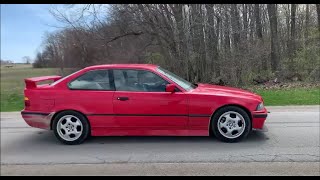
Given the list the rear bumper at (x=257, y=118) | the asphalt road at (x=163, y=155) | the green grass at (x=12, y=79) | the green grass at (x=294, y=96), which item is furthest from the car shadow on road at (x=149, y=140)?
the green grass at (x=294, y=96)

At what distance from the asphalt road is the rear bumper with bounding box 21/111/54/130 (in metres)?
0.33

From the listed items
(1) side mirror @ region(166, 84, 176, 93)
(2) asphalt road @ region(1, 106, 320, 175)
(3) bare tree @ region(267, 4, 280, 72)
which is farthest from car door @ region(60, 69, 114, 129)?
(3) bare tree @ region(267, 4, 280, 72)

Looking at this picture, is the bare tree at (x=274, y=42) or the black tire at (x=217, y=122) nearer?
the black tire at (x=217, y=122)

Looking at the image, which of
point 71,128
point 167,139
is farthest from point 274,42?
point 71,128

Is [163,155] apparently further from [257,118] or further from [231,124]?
[257,118]

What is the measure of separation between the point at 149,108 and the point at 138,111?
0.19 metres

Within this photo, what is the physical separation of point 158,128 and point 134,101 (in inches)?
24.0

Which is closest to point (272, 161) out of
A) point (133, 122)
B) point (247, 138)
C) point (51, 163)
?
point (247, 138)

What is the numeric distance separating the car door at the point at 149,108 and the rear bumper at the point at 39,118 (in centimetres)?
115

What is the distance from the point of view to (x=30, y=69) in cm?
249

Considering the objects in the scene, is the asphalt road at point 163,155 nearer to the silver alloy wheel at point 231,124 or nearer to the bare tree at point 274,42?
the silver alloy wheel at point 231,124

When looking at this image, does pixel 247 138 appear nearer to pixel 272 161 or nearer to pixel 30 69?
pixel 272 161

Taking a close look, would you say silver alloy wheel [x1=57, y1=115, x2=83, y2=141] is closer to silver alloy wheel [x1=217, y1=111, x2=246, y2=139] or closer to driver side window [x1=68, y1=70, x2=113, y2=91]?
driver side window [x1=68, y1=70, x2=113, y2=91]

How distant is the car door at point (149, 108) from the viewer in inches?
182
